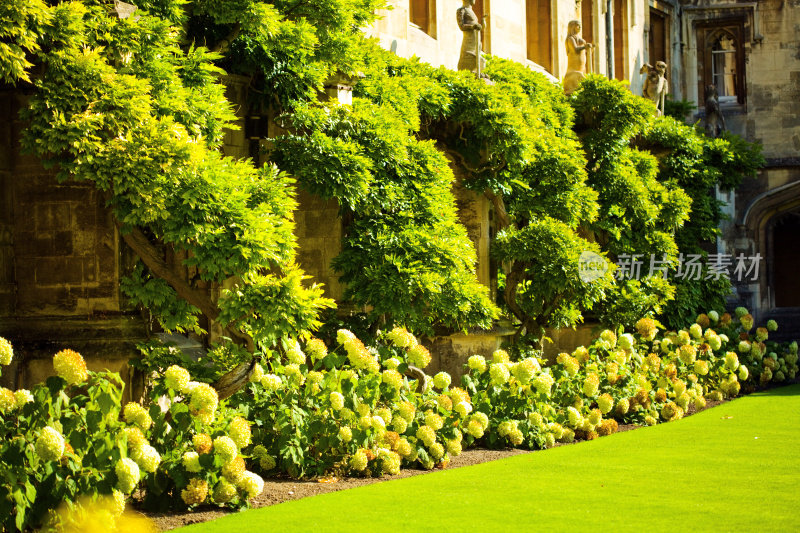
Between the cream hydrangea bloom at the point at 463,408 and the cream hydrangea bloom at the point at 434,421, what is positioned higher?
the cream hydrangea bloom at the point at 463,408

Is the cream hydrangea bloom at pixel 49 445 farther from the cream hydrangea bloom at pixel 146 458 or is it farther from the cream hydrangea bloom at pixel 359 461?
the cream hydrangea bloom at pixel 359 461

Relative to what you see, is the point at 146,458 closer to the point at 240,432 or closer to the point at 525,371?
the point at 240,432

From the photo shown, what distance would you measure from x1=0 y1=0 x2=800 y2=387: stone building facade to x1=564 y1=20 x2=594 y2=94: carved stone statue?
4.16 ft

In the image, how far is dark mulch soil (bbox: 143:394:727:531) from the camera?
683 cm

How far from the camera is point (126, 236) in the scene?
29.5 feet

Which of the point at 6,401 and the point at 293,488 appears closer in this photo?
the point at 6,401

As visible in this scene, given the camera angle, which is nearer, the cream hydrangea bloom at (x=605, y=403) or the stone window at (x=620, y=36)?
the cream hydrangea bloom at (x=605, y=403)

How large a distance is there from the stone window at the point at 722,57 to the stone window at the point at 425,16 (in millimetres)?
13868

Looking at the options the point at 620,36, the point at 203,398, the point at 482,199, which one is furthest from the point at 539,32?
the point at 203,398

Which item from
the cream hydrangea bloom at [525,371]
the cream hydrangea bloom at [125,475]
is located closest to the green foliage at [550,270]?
the cream hydrangea bloom at [525,371]

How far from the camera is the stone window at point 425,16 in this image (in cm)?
1680

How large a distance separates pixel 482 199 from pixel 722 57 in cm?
1689

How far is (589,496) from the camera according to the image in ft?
23.9

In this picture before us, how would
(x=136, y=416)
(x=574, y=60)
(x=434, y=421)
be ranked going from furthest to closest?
1. (x=574, y=60)
2. (x=434, y=421)
3. (x=136, y=416)
